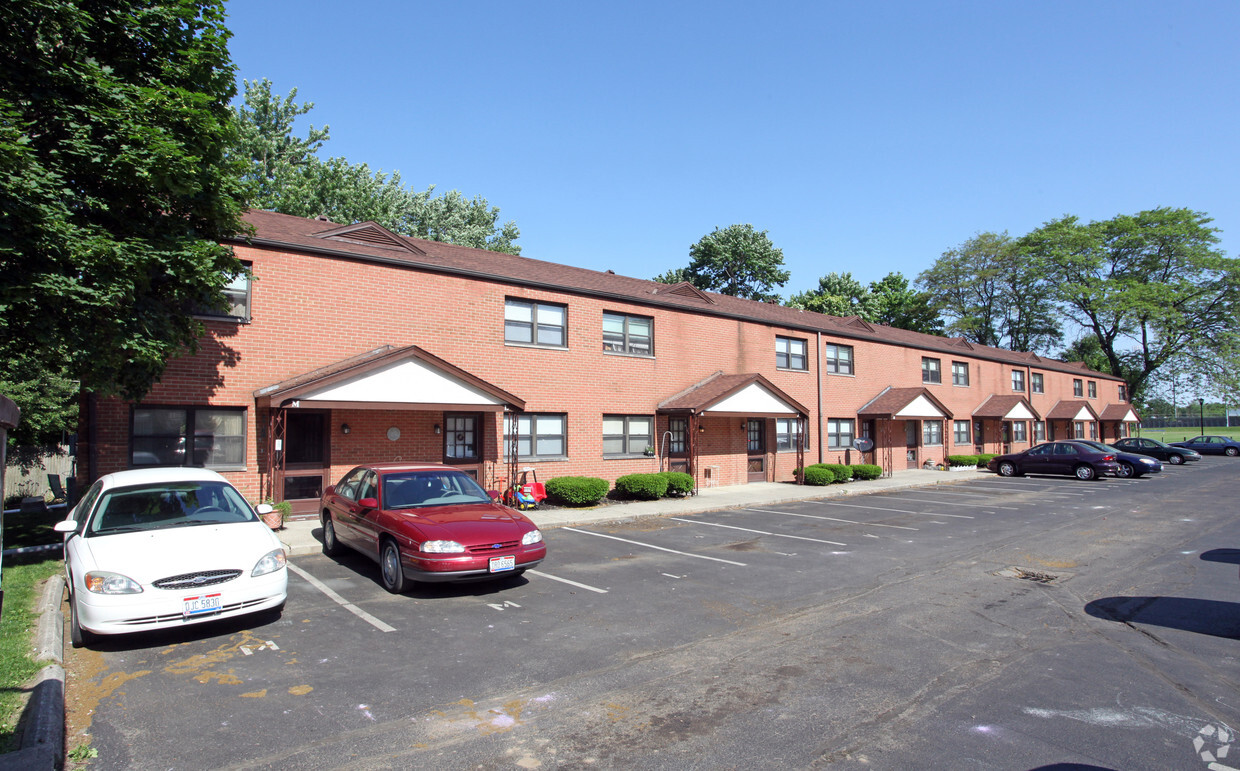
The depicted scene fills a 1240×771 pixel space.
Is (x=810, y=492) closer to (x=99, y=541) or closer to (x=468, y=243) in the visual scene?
(x=99, y=541)

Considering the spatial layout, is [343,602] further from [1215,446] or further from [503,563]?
[1215,446]

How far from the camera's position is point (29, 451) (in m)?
20.2

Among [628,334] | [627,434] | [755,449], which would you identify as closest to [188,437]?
[627,434]

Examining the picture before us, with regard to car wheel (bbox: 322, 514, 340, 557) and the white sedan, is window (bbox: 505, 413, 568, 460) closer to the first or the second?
car wheel (bbox: 322, 514, 340, 557)

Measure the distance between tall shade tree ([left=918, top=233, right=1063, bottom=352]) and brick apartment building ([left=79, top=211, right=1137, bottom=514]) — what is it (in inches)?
1347

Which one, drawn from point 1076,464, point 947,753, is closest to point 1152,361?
point 1076,464

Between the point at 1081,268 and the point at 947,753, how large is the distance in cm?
5916

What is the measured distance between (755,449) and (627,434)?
19.5 feet

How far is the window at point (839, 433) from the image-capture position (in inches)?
1025

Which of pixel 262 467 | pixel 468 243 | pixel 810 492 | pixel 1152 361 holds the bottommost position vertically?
pixel 810 492

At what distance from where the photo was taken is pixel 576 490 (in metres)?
16.0

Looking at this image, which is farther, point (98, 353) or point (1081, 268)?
point (1081, 268)

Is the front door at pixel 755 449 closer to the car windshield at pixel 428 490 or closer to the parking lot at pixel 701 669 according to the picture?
the parking lot at pixel 701 669

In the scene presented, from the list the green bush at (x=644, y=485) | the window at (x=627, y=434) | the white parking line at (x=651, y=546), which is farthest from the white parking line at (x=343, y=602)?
the window at (x=627, y=434)
